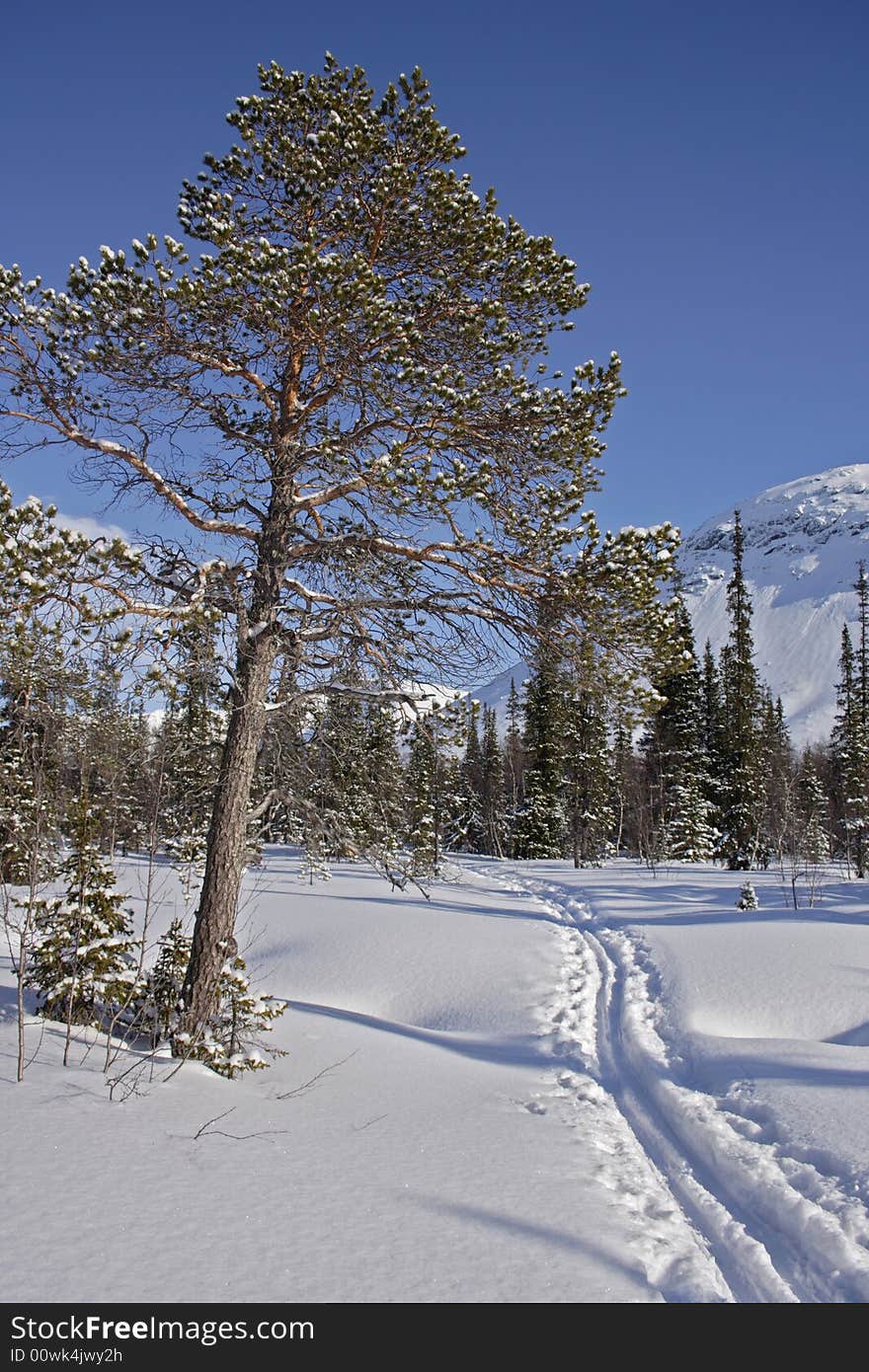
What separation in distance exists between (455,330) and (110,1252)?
736cm

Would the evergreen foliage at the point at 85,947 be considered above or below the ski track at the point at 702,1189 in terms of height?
above

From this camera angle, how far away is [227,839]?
22.9ft

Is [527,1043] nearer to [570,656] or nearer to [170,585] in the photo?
[570,656]

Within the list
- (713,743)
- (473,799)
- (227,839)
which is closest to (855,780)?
(713,743)

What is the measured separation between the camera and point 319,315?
20.9 feet

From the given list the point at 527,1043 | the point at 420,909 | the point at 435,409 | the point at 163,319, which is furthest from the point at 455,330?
the point at 420,909

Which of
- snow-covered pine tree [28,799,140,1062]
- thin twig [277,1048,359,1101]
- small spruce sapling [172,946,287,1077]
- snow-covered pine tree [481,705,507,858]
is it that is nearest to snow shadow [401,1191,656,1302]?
thin twig [277,1048,359,1101]

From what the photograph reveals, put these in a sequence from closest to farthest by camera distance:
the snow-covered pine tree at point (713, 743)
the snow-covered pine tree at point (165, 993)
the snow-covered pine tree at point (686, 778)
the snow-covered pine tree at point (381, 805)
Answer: the snow-covered pine tree at point (165, 993), the snow-covered pine tree at point (381, 805), the snow-covered pine tree at point (686, 778), the snow-covered pine tree at point (713, 743)

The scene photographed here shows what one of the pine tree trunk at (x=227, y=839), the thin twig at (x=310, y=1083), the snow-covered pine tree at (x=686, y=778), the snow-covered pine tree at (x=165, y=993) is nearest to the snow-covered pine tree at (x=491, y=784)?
the snow-covered pine tree at (x=686, y=778)

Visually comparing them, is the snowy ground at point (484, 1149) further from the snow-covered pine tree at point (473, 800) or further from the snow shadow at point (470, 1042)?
the snow-covered pine tree at point (473, 800)

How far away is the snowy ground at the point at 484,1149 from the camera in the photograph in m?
3.40

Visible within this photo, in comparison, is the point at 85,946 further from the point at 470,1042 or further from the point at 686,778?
the point at 686,778

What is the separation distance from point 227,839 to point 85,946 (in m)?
1.89

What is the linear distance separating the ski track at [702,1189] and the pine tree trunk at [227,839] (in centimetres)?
339
